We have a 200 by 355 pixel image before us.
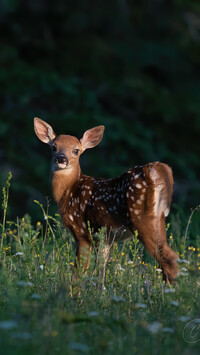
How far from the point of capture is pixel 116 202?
601 centimetres

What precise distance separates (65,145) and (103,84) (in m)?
8.85

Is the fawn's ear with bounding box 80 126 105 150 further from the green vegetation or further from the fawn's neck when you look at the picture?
the green vegetation

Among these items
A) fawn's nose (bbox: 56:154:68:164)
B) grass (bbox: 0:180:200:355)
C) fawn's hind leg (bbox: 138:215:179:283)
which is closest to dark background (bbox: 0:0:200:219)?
fawn's nose (bbox: 56:154:68:164)

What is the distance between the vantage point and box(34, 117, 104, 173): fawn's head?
667 cm

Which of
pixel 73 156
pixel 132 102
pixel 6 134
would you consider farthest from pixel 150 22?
pixel 73 156

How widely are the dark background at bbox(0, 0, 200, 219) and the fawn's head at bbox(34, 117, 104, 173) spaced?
5.99 m

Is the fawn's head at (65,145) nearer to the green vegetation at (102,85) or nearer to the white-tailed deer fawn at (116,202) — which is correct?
the white-tailed deer fawn at (116,202)

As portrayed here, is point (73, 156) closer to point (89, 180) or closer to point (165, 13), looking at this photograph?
point (89, 180)

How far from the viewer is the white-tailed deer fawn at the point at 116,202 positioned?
5.71 meters

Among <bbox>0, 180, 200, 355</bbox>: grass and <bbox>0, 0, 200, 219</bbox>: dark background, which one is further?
<bbox>0, 0, 200, 219</bbox>: dark background

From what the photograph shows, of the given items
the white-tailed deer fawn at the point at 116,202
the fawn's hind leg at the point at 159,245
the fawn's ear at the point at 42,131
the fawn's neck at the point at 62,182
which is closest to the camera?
the fawn's hind leg at the point at 159,245

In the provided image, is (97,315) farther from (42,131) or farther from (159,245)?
(42,131)

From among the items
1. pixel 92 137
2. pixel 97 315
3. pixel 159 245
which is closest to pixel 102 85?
pixel 92 137

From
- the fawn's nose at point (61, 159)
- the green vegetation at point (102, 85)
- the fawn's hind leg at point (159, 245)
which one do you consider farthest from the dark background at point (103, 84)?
the fawn's hind leg at point (159, 245)
